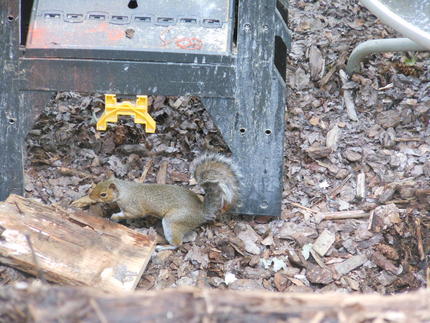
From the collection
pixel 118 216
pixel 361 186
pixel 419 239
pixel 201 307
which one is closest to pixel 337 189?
pixel 361 186

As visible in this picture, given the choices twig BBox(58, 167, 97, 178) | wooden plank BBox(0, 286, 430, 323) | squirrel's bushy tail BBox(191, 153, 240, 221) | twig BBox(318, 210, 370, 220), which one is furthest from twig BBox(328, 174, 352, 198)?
wooden plank BBox(0, 286, 430, 323)

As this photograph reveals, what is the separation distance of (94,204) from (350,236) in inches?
58.7

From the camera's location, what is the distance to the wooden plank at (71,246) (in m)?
3.48

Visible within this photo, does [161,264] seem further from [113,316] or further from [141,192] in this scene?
[113,316]

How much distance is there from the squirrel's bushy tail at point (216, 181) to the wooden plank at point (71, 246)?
15.9 inches

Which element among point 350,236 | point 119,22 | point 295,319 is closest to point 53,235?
point 119,22

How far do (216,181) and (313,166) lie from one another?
3.03 feet

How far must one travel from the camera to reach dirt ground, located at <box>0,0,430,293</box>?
3.87m

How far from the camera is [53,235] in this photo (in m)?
3.71

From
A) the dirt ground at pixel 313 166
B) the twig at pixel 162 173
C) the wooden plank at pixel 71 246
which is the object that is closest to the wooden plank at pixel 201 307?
the wooden plank at pixel 71 246

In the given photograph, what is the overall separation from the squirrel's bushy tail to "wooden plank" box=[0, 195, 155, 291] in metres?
0.40

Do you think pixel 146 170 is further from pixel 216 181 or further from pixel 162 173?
pixel 216 181

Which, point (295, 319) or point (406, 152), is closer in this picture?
point (295, 319)

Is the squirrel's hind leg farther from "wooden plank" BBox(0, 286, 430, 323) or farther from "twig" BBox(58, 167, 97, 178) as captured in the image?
"wooden plank" BBox(0, 286, 430, 323)
